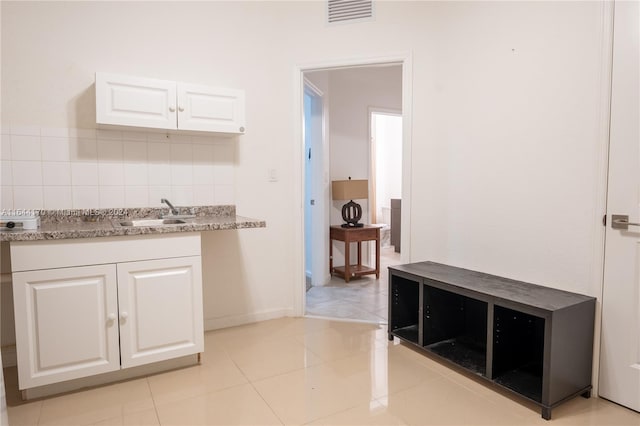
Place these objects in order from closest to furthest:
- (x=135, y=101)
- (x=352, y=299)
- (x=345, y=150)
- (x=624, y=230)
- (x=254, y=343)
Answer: (x=624, y=230) → (x=135, y=101) → (x=254, y=343) → (x=352, y=299) → (x=345, y=150)

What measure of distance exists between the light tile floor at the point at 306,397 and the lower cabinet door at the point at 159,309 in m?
0.18

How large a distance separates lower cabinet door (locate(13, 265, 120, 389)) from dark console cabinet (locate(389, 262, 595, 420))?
5.91 feet

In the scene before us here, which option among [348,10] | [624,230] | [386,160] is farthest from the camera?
[386,160]

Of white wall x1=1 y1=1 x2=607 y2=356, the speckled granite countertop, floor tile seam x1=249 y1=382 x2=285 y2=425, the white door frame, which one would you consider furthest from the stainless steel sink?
floor tile seam x1=249 y1=382 x2=285 y2=425

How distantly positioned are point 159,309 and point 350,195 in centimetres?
267

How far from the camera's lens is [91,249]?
2.05 m

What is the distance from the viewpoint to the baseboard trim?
3.03m

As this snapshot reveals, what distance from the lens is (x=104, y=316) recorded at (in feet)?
6.87

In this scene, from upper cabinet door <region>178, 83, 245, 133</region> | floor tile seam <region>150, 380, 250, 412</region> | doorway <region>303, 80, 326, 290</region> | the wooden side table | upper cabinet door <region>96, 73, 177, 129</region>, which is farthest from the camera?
the wooden side table

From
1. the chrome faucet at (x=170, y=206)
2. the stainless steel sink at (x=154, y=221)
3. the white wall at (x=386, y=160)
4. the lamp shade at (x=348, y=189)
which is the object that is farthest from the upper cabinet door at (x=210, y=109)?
the white wall at (x=386, y=160)

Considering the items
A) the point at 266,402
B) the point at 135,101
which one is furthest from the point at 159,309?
the point at 135,101

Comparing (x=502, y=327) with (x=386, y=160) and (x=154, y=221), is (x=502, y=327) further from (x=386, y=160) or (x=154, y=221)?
(x=386, y=160)

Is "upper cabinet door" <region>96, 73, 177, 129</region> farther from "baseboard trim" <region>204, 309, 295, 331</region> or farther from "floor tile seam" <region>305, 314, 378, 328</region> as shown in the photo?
"floor tile seam" <region>305, 314, 378, 328</region>

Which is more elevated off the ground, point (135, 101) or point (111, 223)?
point (135, 101)
